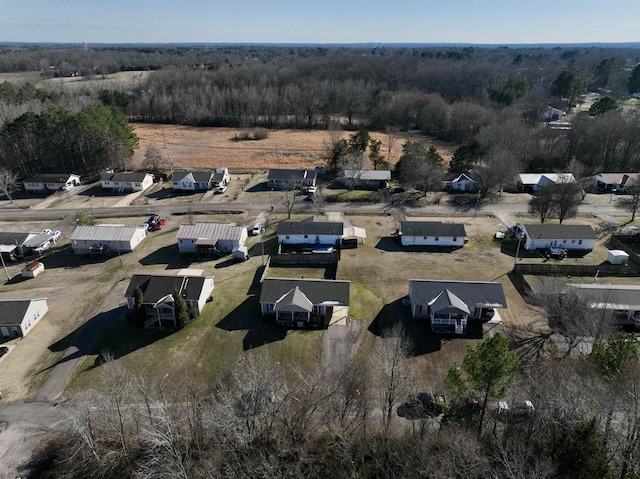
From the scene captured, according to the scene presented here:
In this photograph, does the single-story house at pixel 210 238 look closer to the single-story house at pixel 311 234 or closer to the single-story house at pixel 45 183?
the single-story house at pixel 311 234

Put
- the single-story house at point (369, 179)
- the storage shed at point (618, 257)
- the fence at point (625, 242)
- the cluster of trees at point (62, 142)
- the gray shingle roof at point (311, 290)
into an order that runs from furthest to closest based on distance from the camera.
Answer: the cluster of trees at point (62, 142) < the single-story house at point (369, 179) < the fence at point (625, 242) < the storage shed at point (618, 257) < the gray shingle roof at point (311, 290)

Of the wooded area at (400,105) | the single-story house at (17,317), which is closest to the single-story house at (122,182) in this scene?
the wooded area at (400,105)

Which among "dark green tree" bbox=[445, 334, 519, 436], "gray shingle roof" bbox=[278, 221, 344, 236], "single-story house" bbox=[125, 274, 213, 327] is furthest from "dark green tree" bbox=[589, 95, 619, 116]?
A: "single-story house" bbox=[125, 274, 213, 327]

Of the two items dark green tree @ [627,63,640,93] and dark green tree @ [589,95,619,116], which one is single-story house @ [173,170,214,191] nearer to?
dark green tree @ [589,95,619,116]

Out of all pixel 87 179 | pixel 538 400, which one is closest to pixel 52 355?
pixel 538 400

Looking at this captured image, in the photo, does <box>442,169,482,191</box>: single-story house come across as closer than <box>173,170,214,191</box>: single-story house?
Yes

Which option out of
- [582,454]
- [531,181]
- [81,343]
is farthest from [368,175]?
[582,454]
